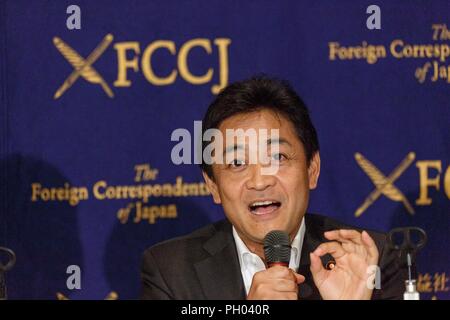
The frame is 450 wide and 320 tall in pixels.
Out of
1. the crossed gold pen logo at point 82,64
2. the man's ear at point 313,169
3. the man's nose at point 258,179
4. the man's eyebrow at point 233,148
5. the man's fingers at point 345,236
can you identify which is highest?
the crossed gold pen logo at point 82,64

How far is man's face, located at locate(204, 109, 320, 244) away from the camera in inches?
96.1

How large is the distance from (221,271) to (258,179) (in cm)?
32

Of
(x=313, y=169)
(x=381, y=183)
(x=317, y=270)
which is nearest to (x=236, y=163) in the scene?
Answer: (x=313, y=169)

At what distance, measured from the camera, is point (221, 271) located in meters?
A: 2.50

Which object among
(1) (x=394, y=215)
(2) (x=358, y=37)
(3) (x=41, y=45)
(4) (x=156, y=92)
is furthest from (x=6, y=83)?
(1) (x=394, y=215)

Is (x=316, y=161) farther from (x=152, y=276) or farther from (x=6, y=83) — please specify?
(x=6, y=83)

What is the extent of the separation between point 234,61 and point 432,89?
81cm

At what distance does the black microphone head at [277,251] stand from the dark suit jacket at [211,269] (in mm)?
442

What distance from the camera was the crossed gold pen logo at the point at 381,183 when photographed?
3156 millimetres

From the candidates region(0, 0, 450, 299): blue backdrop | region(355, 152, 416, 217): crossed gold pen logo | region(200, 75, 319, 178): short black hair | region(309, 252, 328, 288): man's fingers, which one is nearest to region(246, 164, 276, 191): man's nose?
region(200, 75, 319, 178): short black hair

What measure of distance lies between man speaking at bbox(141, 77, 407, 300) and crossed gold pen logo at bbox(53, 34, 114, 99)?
2.40ft

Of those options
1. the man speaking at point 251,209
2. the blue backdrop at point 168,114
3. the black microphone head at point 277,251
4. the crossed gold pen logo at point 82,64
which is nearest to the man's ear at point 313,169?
the man speaking at point 251,209

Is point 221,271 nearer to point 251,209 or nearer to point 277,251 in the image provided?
point 251,209

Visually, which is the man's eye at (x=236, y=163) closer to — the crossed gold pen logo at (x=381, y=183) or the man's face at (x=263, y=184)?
the man's face at (x=263, y=184)
